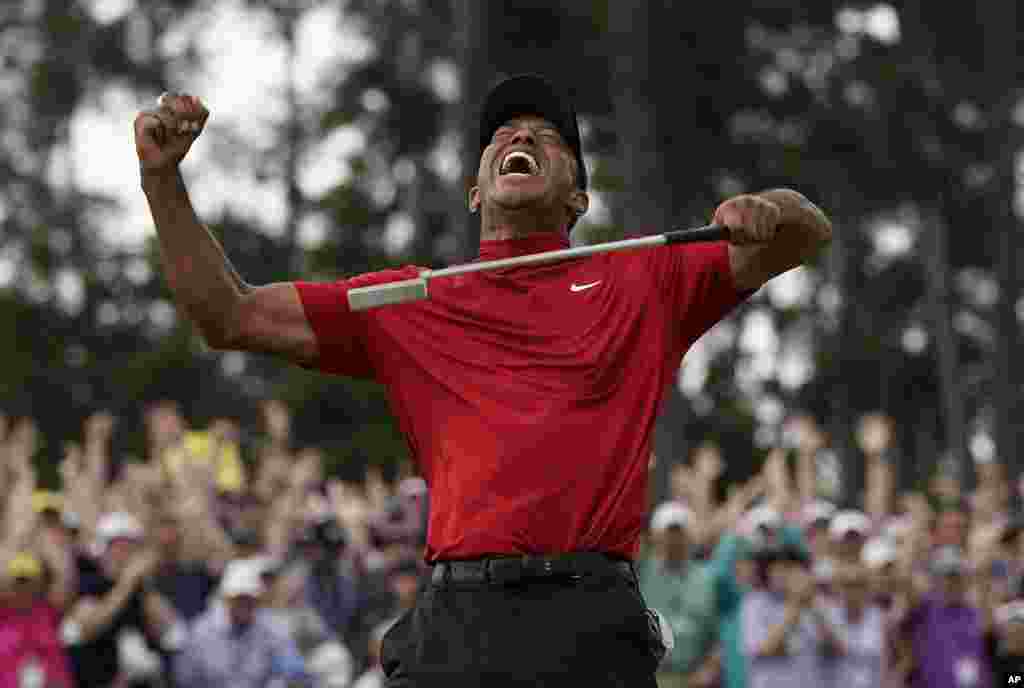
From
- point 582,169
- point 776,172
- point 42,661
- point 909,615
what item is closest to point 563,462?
point 582,169

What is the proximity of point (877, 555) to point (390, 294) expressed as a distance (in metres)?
8.27

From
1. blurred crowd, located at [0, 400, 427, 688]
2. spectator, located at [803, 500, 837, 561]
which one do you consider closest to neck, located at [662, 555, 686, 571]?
spectator, located at [803, 500, 837, 561]

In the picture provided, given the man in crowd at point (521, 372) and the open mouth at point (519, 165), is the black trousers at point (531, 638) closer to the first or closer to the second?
the man in crowd at point (521, 372)

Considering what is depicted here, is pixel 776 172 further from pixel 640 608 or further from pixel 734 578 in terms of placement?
pixel 640 608

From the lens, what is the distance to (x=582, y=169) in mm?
5086

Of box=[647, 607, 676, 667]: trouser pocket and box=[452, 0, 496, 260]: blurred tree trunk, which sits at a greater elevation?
box=[452, 0, 496, 260]: blurred tree trunk

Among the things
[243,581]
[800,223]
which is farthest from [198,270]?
[243,581]

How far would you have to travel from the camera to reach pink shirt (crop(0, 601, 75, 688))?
36.2 ft

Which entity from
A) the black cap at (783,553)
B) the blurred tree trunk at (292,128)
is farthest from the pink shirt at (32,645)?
the blurred tree trunk at (292,128)

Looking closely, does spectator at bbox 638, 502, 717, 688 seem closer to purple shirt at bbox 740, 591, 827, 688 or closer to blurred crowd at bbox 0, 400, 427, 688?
purple shirt at bbox 740, 591, 827, 688

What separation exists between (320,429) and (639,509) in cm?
2755

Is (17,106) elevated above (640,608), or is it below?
above

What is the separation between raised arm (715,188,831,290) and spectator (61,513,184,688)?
23.2 feet

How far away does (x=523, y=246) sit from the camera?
4844mm
